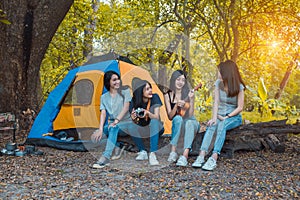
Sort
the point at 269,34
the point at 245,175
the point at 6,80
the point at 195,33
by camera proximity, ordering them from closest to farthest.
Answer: the point at 245,175, the point at 6,80, the point at 269,34, the point at 195,33

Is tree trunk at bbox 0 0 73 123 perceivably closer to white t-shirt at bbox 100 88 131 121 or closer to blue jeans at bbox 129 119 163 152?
white t-shirt at bbox 100 88 131 121

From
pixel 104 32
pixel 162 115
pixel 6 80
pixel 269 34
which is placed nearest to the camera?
pixel 162 115

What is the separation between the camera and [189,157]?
12.2 feet

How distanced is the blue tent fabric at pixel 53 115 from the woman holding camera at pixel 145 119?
0.86 meters

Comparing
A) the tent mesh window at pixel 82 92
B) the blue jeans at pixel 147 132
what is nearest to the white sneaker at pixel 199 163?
the blue jeans at pixel 147 132

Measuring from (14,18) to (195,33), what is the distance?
146 inches

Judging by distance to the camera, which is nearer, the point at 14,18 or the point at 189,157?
the point at 189,157

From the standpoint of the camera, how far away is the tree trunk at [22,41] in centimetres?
501

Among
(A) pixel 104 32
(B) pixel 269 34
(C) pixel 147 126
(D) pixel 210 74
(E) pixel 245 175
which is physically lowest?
(E) pixel 245 175

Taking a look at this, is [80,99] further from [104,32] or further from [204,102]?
[104,32]

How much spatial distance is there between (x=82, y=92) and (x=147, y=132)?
1.58 metres

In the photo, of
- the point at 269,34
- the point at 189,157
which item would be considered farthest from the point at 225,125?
the point at 269,34

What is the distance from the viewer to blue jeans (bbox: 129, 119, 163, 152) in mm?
3510

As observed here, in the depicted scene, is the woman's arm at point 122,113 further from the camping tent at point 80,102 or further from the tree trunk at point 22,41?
the tree trunk at point 22,41
